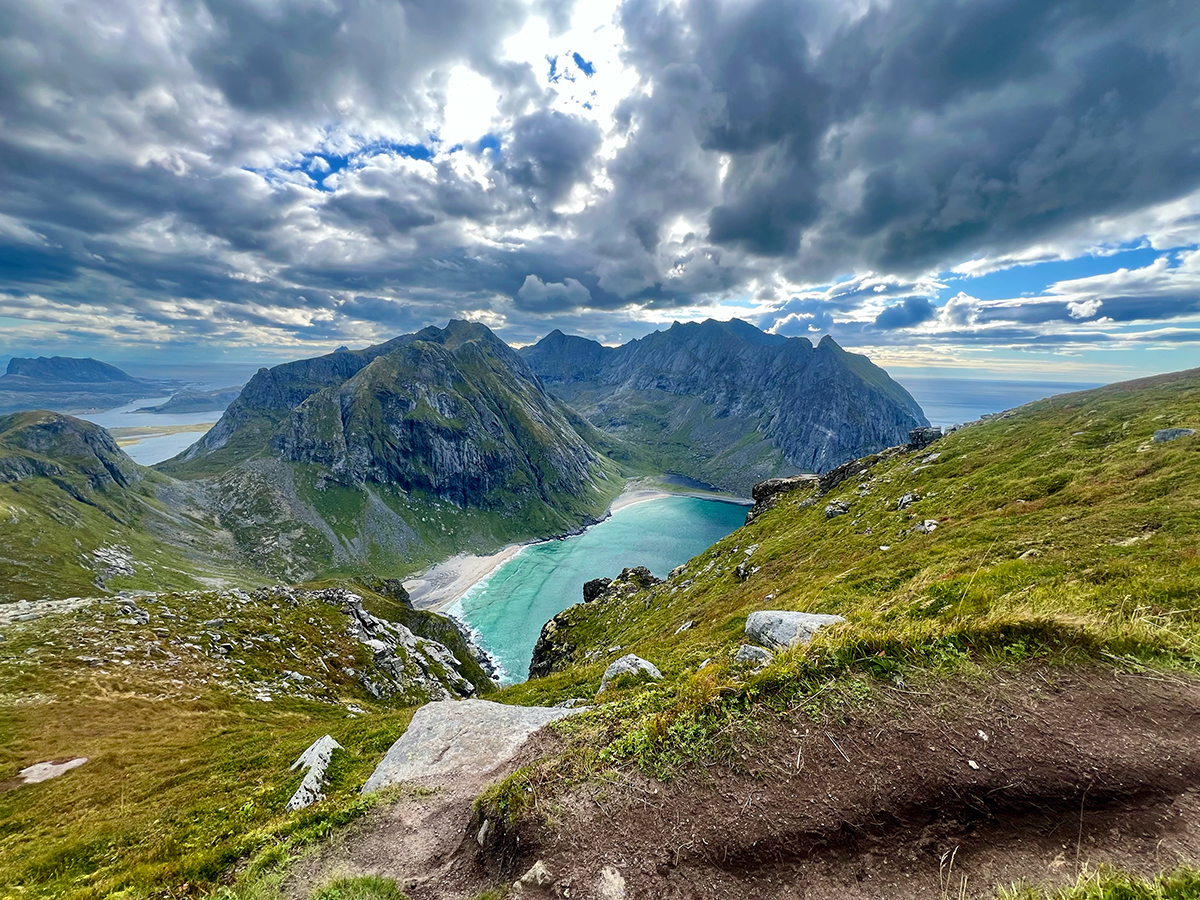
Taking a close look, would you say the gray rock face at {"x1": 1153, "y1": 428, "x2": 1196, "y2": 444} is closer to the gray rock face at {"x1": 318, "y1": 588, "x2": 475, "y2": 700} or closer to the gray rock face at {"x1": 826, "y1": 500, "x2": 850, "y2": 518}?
the gray rock face at {"x1": 826, "y1": 500, "x2": 850, "y2": 518}

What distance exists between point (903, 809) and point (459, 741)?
11.6 meters

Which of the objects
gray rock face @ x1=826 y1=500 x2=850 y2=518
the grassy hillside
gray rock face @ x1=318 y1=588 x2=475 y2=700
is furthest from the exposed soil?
gray rock face @ x1=318 y1=588 x2=475 y2=700

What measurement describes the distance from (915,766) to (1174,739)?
13.7 feet

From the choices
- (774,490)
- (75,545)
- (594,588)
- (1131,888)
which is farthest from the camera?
(75,545)

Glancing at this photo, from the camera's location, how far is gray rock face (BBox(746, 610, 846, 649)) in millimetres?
14055

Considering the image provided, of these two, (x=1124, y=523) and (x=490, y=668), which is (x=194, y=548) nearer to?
(x=490, y=668)

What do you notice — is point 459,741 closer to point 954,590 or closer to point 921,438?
point 954,590

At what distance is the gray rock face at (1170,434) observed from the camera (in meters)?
28.5

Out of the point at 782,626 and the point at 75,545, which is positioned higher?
the point at 782,626

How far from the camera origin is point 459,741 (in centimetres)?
1329

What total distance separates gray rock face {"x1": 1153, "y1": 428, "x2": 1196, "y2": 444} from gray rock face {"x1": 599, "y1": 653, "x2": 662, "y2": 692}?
3773 cm

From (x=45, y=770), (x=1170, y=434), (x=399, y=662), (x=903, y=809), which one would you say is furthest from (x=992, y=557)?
(x=399, y=662)

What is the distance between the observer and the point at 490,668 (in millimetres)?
126250

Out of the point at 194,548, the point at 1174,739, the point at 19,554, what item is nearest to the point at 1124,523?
the point at 1174,739
